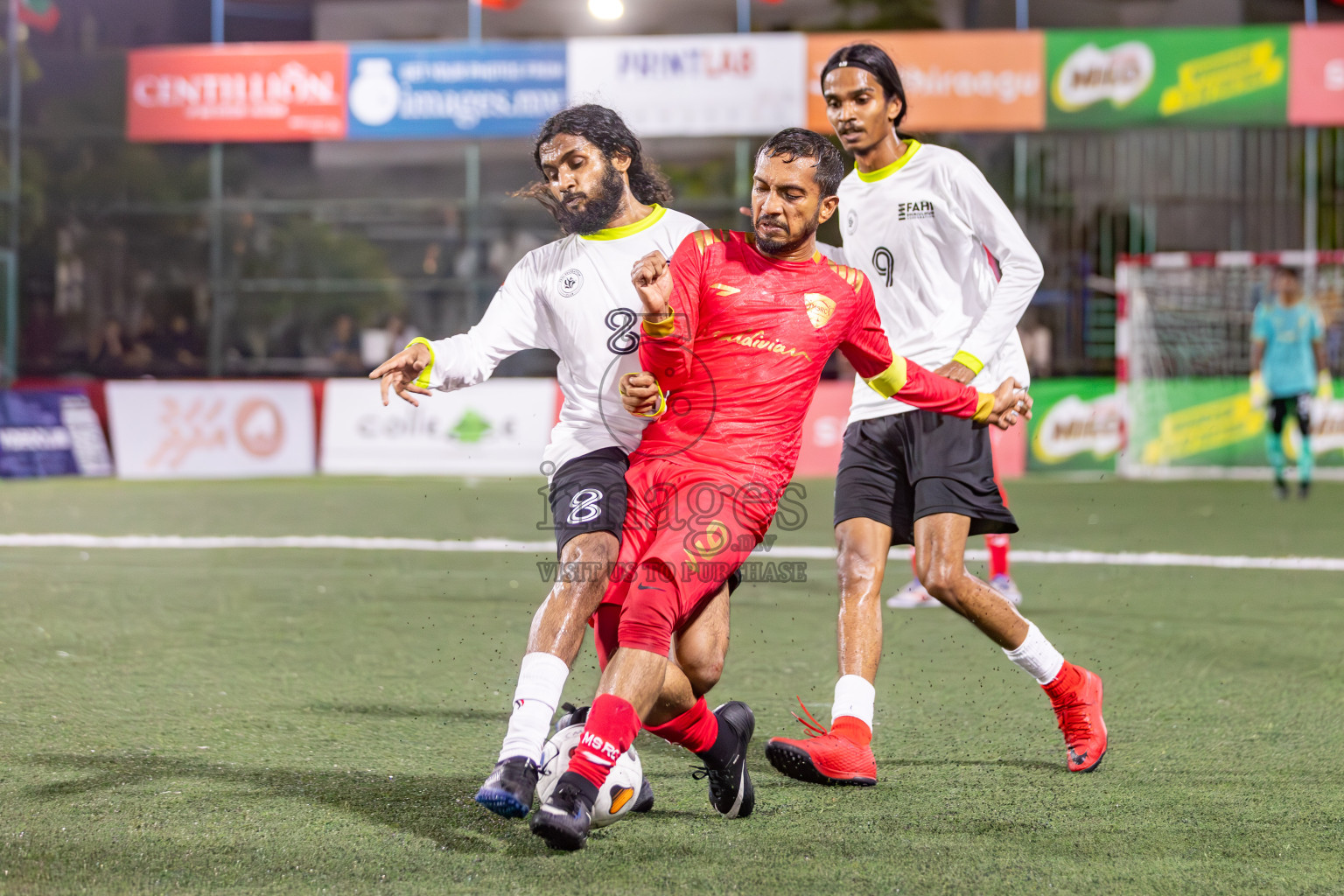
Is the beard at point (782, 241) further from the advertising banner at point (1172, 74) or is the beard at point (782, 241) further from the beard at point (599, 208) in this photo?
the advertising banner at point (1172, 74)

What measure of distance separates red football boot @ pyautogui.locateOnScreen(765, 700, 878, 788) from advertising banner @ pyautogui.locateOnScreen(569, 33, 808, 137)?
15632 mm

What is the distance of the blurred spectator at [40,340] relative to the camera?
20781mm

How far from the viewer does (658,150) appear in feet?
66.2

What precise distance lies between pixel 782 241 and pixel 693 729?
49.6 inches

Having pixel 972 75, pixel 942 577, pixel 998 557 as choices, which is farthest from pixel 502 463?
pixel 942 577

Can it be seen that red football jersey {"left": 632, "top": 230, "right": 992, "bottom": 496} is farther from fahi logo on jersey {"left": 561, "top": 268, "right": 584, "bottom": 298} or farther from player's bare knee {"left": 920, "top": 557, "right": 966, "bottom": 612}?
player's bare knee {"left": 920, "top": 557, "right": 966, "bottom": 612}

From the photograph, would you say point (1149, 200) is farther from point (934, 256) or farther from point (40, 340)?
point (934, 256)

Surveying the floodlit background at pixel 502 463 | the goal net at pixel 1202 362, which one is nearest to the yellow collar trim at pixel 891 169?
the floodlit background at pixel 502 463

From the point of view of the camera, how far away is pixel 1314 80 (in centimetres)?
1830

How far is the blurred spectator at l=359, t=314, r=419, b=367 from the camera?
66.2ft

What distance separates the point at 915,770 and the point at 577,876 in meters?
1.34

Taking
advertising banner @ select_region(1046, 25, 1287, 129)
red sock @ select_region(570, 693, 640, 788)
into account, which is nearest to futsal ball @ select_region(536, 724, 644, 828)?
red sock @ select_region(570, 693, 640, 788)

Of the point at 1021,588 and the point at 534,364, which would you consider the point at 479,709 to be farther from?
the point at 534,364

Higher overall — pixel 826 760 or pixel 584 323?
pixel 584 323
